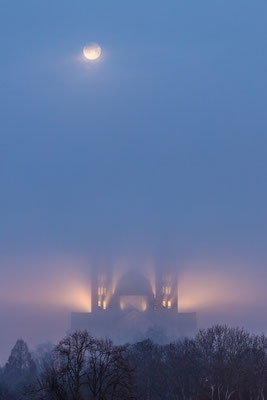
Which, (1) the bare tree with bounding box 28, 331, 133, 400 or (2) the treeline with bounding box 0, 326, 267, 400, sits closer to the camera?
(1) the bare tree with bounding box 28, 331, 133, 400

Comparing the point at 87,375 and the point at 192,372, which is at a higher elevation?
the point at 87,375

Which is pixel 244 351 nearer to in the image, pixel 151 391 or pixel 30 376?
pixel 151 391

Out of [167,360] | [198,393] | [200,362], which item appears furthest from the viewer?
[167,360]

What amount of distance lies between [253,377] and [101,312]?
13146 centimetres

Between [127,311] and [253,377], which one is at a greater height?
[127,311]

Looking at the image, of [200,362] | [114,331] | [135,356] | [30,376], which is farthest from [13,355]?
[114,331]

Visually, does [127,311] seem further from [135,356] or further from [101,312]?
[135,356]

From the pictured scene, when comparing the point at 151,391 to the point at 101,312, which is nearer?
the point at 151,391

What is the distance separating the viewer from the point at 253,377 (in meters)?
70.4

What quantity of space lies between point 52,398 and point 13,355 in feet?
261

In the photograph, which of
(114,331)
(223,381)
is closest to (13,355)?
(223,381)

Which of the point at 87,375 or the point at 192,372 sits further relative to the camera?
the point at 192,372

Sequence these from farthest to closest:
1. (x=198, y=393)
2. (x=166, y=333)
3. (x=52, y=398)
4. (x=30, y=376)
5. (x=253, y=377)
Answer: (x=166, y=333)
(x=30, y=376)
(x=253, y=377)
(x=198, y=393)
(x=52, y=398)

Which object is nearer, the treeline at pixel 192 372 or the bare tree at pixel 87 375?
the bare tree at pixel 87 375
